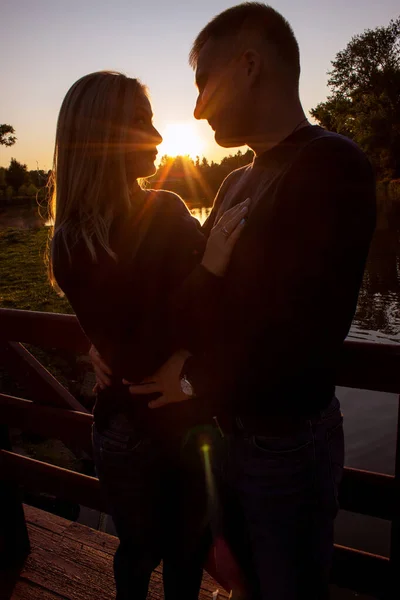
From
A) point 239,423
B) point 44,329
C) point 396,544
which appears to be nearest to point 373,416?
point 396,544

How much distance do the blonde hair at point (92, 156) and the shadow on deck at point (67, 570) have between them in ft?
6.08

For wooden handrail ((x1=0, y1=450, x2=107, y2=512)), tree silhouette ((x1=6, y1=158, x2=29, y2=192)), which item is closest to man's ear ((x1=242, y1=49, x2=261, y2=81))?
wooden handrail ((x1=0, y1=450, x2=107, y2=512))

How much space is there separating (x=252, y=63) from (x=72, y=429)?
5.96 feet

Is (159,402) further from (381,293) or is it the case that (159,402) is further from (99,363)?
(381,293)

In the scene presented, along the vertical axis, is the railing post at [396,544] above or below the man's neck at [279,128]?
below

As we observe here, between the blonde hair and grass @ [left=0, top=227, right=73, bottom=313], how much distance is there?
5.25 metres

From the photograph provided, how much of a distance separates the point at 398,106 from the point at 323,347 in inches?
1861

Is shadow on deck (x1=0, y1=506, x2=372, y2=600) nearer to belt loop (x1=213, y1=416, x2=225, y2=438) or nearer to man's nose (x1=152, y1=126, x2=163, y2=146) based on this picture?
belt loop (x1=213, y1=416, x2=225, y2=438)

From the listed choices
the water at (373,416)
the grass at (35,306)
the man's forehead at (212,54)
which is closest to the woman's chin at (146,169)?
the man's forehead at (212,54)

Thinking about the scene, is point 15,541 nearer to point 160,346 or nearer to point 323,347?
point 160,346

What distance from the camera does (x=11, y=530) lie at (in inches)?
103

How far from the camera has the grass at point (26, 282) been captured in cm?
1248

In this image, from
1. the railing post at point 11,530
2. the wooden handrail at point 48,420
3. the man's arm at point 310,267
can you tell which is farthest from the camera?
the railing post at point 11,530

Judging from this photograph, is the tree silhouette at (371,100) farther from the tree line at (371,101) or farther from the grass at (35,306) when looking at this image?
the grass at (35,306)
